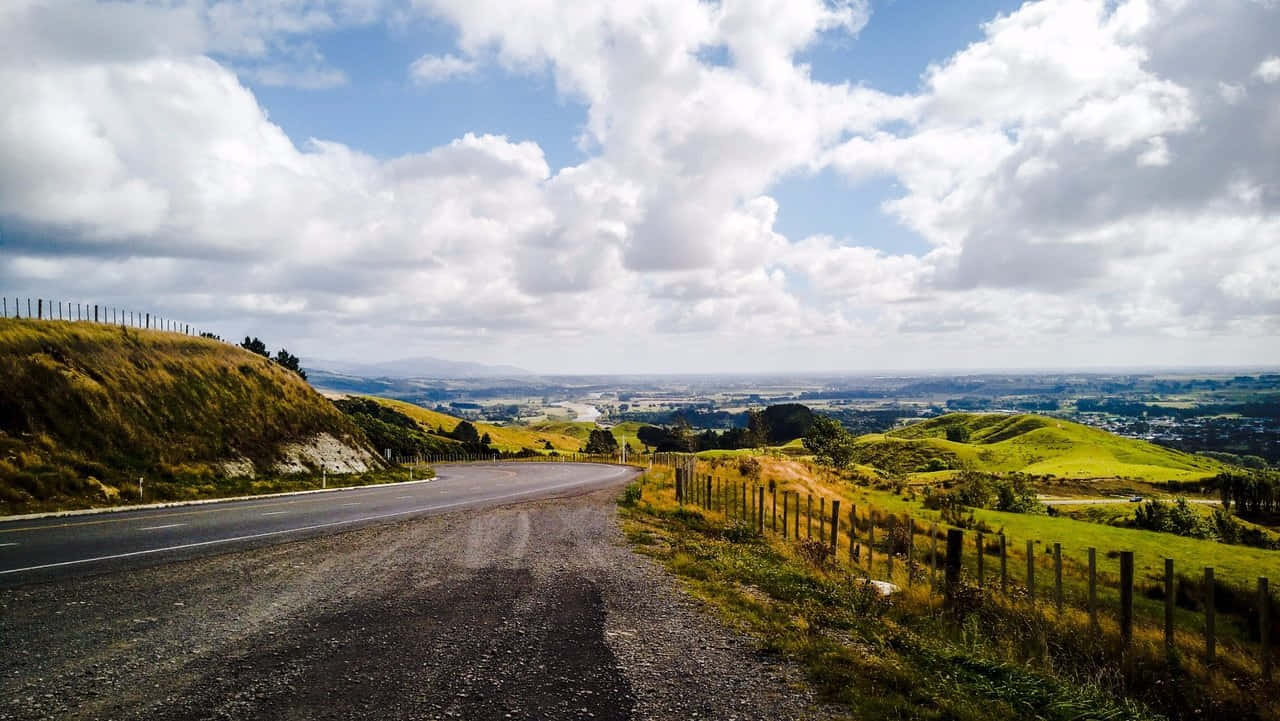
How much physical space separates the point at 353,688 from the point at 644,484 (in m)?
31.0

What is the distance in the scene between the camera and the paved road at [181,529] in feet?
45.4

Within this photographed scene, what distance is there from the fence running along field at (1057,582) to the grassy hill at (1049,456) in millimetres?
77753

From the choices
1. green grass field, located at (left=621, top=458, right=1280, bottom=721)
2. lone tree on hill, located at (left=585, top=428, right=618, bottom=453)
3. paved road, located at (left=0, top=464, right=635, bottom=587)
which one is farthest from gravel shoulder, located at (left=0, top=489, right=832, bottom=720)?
lone tree on hill, located at (left=585, top=428, right=618, bottom=453)

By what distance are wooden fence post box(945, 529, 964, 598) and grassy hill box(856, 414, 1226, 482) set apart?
3738 inches

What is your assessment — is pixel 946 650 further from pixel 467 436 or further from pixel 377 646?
pixel 467 436

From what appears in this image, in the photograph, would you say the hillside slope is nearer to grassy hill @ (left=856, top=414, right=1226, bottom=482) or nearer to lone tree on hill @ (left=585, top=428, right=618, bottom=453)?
lone tree on hill @ (left=585, top=428, right=618, bottom=453)

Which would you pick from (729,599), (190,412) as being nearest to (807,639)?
(729,599)

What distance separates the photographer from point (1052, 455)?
475 ft

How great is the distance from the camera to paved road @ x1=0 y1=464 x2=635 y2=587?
45.4ft

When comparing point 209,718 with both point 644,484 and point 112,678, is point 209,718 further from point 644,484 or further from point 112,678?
point 644,484

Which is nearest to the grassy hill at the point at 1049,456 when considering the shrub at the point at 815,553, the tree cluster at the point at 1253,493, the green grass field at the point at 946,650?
the tree cluster at the point at 1253,493

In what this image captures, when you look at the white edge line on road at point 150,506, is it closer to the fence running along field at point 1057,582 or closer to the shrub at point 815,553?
the fence running along field at point 1057,582

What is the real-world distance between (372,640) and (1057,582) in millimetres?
12278

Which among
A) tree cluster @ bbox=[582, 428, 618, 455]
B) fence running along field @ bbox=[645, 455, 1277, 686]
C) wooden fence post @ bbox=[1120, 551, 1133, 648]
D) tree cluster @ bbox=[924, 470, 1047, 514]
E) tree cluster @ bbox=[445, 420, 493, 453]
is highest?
wooden fence post @ bbox=[1120, 551, 1133, 648]
